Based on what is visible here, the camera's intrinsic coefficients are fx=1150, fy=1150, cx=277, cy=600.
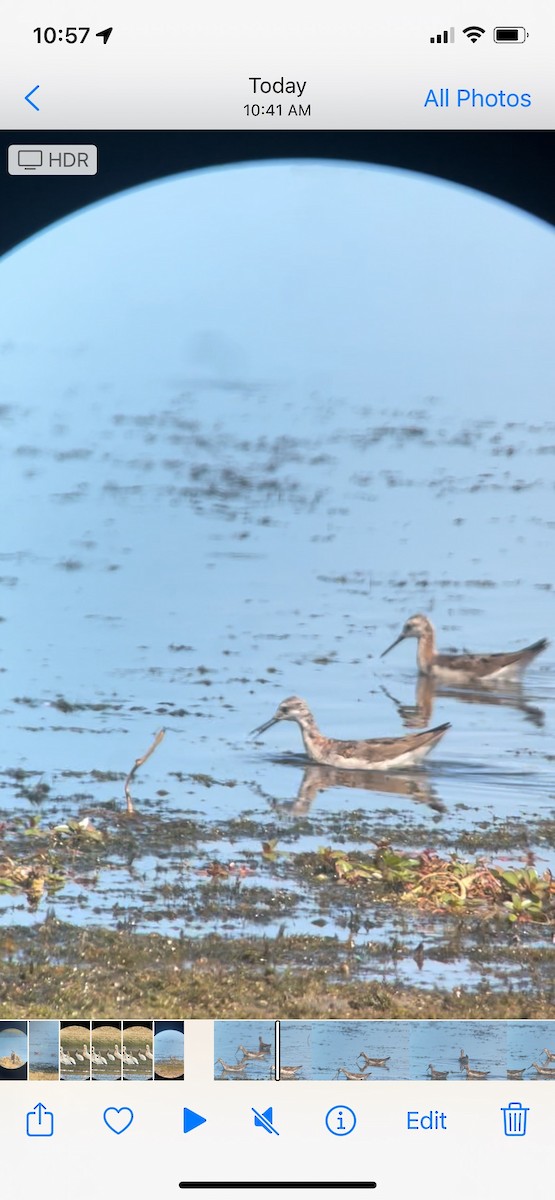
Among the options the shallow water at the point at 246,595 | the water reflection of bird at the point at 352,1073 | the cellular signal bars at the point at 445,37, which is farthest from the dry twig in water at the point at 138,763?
the cellular signal bars at the point at 445,37

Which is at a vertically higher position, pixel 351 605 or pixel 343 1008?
pixel 351 605

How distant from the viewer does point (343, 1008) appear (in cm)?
220

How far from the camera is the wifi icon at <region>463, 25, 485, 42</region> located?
2.15 meters

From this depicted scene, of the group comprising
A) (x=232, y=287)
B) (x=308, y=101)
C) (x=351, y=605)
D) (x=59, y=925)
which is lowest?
(x=59, y=925)

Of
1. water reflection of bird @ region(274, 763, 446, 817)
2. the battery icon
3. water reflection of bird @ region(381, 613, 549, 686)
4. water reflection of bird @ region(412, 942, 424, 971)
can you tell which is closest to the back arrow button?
the battery icon

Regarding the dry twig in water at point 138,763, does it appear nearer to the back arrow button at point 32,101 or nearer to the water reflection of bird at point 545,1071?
the water reflection of bird at point 545,1071

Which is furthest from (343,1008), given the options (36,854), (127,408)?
(127,408)
